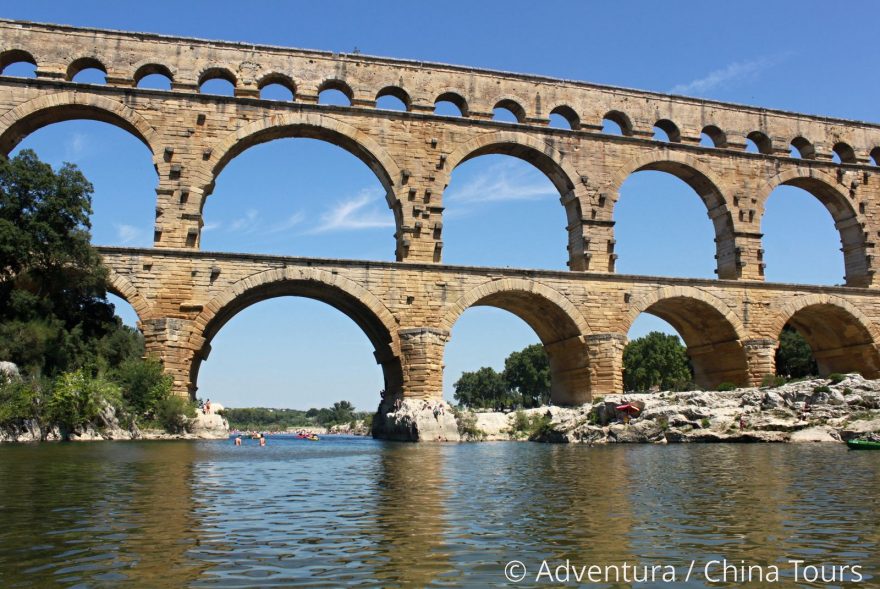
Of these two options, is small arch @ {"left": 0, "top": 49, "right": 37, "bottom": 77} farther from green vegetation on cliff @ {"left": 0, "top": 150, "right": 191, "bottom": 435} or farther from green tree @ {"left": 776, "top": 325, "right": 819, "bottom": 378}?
green tree @ {"left": 776, "top": 325, "right": 819, "bottom": 378}

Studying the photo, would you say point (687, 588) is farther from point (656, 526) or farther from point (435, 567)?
point (656, 526)

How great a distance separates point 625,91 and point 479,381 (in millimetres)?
61136

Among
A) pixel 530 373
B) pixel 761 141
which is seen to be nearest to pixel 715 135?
pixel 761 141

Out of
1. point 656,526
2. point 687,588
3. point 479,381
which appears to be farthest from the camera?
point 479,381

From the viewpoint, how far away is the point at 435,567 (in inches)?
178

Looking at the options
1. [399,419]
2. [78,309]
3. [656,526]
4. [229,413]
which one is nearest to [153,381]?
[78,309]

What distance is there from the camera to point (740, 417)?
21.1m

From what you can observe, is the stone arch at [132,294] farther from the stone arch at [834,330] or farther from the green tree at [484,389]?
the green tree at [484,389]

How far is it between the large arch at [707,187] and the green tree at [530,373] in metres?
45.8

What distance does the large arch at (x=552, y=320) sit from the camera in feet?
79.2

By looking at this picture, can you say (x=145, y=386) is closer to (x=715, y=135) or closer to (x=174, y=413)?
(x=174, y=413)

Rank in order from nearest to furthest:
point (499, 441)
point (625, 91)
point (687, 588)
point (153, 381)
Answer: point (687, 588), point (153, 381), point (499, 441), point (625, 91)

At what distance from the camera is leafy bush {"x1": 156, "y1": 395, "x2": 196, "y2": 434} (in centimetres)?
2078

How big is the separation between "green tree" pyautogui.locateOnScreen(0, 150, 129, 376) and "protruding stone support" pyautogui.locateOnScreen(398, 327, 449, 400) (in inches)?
349
